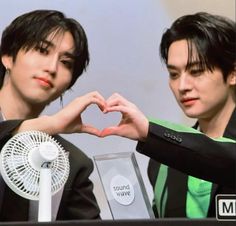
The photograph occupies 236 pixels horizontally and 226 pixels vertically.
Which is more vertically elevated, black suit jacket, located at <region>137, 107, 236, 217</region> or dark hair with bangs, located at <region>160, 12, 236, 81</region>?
dark hair with bangs, located at <region>160, 12, 236, 81</region>

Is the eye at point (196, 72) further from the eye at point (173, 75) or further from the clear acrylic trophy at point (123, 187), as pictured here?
the clear acrylic trophy at point (123, 187)

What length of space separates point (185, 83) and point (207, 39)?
0.13 m

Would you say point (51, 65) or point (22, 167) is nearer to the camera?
point (22, 167)

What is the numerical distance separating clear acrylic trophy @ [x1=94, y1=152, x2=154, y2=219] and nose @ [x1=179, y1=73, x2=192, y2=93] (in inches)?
10.7

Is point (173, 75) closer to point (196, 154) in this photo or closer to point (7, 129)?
point (196, 154)

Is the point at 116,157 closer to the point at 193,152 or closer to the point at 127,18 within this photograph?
the point at 193,152

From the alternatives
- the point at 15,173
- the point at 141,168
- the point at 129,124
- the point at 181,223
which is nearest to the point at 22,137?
the point at 15,173

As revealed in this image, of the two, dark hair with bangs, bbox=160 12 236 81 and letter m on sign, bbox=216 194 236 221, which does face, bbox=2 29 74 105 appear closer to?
dark hair with bangs, bbox=160 12 236 81

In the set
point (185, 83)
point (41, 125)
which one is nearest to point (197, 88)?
point (185, 83)

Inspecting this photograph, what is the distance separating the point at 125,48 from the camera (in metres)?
1.45

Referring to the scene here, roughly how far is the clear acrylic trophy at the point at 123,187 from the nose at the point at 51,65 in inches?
10.1

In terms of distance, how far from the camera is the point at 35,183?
98 cm

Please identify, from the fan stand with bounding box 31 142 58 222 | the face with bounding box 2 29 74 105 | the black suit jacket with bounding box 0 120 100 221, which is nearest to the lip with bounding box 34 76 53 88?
the face with bounding box 2 29 74 105

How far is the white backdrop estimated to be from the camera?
Result: 1.38 m
